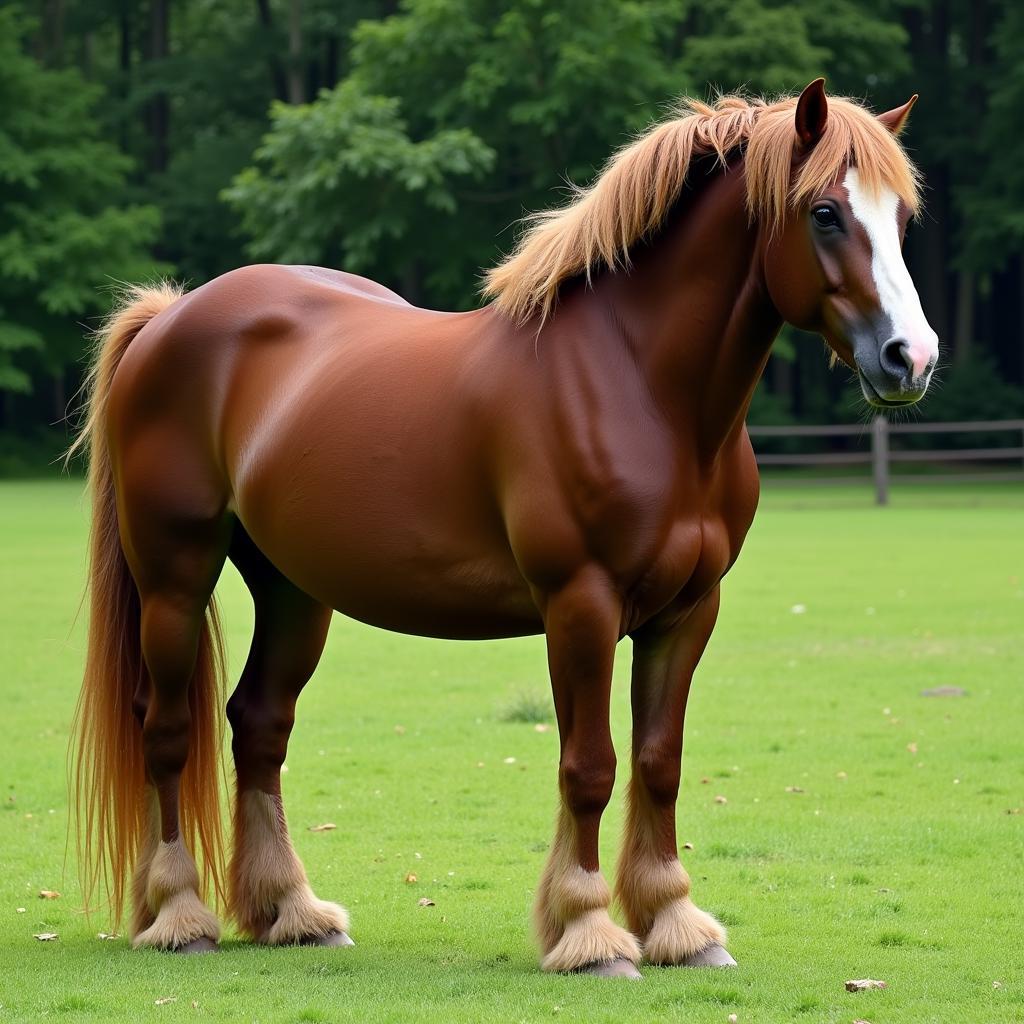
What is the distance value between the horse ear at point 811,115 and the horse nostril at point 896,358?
23.6 inches

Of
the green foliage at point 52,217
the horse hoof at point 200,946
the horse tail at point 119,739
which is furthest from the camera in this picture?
the green foliage at point 52,217

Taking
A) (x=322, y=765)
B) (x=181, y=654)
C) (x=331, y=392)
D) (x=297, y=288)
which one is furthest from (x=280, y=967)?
(x=322, y=765)

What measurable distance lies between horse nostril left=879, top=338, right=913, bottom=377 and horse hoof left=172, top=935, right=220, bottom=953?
2762mm

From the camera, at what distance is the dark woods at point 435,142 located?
3572 centimetres

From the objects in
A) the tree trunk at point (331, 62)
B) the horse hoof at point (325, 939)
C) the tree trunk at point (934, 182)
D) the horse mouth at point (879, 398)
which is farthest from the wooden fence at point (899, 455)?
the horse mouth at point (879, 398)

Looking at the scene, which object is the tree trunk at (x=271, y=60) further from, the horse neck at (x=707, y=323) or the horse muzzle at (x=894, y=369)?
the horse muzzle at (x=894, y=369)

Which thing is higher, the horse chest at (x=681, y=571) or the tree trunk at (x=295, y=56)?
the tree trunk at (x=295, y=56)

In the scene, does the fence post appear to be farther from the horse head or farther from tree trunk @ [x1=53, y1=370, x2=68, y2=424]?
tree trunk @ [x1=53, y1=370, x2=68, y2=424]

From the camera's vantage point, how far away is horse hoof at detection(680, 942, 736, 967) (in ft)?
14.7

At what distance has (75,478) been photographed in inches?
1566

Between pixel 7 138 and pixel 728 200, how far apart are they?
41074 millimetres

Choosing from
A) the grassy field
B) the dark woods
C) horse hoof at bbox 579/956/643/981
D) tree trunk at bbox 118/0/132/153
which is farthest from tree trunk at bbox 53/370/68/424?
horse hoof at bbox 579/956/643/981

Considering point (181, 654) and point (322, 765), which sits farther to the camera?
point (322, 765)

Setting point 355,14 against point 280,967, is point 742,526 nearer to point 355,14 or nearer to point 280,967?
point 280,967
